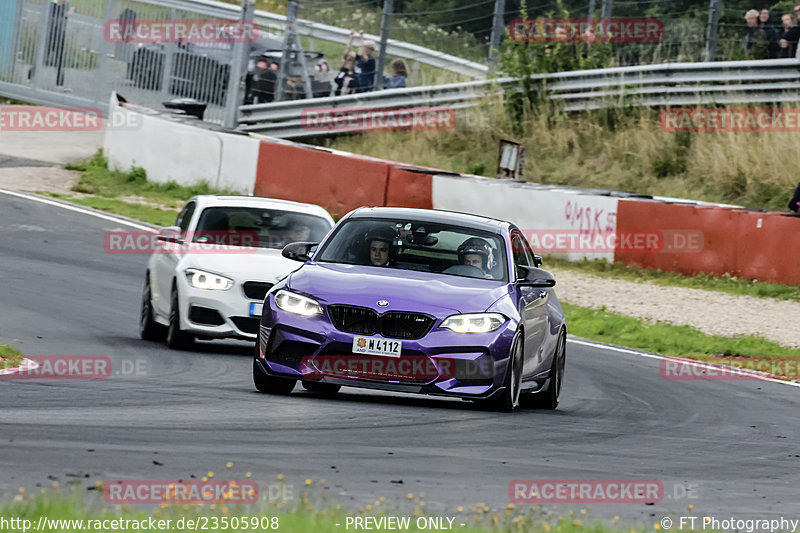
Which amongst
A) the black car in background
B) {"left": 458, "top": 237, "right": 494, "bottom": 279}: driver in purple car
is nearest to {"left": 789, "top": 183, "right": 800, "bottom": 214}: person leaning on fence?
{"left": 458, "top": 237, "right": 494, "bottom": 279}: driver in purple car

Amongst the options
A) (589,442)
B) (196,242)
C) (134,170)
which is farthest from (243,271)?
(134,170)

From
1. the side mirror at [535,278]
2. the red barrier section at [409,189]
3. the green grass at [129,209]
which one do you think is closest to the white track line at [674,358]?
the side mirror at [535,278]

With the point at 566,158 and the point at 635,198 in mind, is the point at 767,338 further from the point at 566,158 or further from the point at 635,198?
the point at 566,158

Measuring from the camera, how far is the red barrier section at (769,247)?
65.5 feet

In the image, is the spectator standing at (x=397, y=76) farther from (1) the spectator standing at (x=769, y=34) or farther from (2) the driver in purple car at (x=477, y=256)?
(2) the driver in purple car at (x=477, y=256)

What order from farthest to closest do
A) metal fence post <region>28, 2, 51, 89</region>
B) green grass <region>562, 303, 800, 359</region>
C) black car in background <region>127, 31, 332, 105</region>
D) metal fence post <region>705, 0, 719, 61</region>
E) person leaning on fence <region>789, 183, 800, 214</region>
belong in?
metal fence post <region>28, 2, 51, 89</region>, black car in background <region>127, 31, 332, 105</region>, metal fence post <region>705, 0, 719, 61</region>, person leaning on fence <region>789, 183, 800, 214</region>, green grass <region>562, 303, 800, 359</region>

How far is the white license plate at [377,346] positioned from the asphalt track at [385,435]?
1.25 feet

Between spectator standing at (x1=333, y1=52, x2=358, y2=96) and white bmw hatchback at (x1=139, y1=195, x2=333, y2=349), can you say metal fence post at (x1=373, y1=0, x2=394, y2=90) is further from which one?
white bmw hatchback at (x1=139, y1=195, x2=333, y2=349)

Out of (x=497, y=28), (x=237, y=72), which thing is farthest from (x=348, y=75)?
(x=497, y=28)

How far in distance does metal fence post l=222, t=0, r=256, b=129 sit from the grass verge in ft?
12.3

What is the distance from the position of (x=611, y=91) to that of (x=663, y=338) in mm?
12549

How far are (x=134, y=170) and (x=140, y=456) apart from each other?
68.5 ft

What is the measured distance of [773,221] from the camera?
20.0 metres

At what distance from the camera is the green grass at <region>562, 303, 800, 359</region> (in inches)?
661
